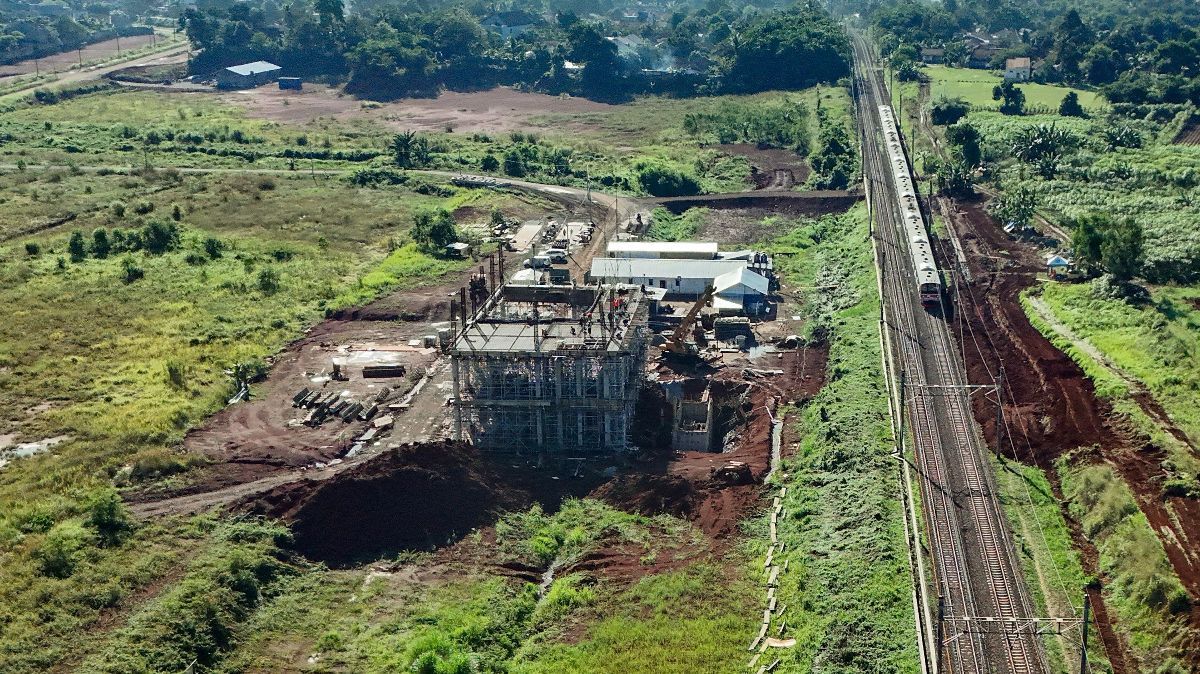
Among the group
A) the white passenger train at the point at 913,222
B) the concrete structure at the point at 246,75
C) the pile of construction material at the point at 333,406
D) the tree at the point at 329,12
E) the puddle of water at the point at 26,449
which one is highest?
the tree at the point at 329,12

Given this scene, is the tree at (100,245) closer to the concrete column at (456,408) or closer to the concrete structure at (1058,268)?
the concrete column at (456,408)

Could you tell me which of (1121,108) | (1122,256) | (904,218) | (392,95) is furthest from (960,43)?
(1122,256)

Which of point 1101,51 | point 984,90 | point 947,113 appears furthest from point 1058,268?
point 1101,51

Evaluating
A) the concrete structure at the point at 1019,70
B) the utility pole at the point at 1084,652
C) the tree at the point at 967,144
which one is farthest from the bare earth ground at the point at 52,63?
the utility pole at the point at 1084,652

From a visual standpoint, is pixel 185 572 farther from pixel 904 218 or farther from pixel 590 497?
pixel 904 218

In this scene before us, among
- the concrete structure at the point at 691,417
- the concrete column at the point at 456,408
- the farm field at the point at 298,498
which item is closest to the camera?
the farm field at the point at 298,498

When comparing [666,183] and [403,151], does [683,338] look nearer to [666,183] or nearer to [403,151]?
[666,183]
